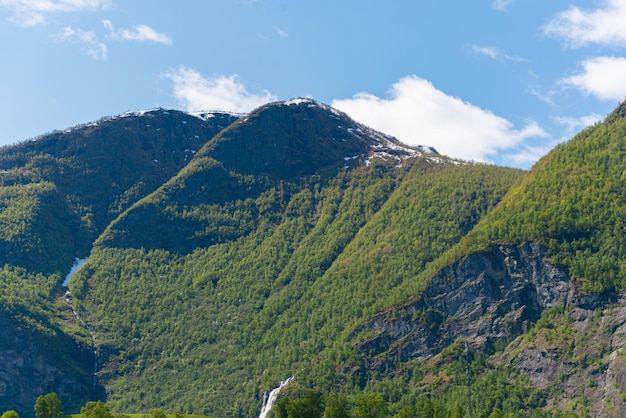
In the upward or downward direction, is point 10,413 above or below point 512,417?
above

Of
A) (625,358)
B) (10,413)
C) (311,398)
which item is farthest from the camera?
(625,358)

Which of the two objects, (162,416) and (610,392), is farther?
(610,392)

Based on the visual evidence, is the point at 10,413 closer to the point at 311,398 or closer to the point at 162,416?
the point at 162,416

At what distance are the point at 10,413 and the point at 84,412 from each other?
1578 centimetres

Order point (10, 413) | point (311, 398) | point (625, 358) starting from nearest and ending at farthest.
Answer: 1. point (10, 413)
2. point (311, 398)
3. point (625, 358)

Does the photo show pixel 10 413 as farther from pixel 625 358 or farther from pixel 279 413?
pixel 625 358

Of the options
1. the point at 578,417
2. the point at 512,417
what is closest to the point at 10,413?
the point at 512,417

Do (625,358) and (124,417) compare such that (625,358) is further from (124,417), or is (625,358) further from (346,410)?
(124,417)

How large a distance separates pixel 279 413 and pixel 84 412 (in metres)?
44.7

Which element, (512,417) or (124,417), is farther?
(124,417)

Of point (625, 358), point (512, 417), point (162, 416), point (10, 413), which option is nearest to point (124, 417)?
point (162, 416)

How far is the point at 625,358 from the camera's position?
19762 cm

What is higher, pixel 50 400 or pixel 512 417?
pixel 50 400

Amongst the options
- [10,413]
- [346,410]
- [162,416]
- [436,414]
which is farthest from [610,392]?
[10,413]
